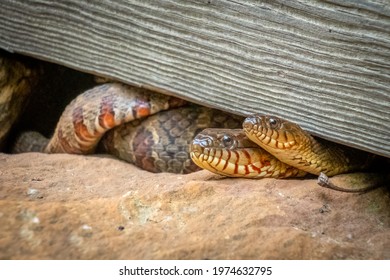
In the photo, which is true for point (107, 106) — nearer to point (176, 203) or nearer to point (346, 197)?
point (176, 203)

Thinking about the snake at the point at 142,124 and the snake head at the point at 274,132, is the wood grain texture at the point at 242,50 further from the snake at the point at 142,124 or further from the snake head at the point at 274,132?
the snake at the point at 142,124

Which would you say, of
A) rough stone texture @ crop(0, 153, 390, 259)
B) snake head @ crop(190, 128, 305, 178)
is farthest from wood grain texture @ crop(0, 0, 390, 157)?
rough stone texture @ crop(0, 153, 390, 259)

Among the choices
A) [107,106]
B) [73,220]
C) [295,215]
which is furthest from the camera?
[107,106]

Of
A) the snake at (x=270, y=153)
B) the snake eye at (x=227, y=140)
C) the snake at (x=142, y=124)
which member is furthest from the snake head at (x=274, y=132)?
the snake at (x=142, y=124)

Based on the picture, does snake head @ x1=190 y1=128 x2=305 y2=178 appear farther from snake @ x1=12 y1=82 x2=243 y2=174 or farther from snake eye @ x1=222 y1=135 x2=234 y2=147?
snake @ x1=12 y1=82 x2=243 y2=174

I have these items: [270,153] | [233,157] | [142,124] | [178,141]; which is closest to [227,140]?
[233,157]

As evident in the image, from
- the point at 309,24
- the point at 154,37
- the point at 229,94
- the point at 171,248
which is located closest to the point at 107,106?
the point at 154,37
